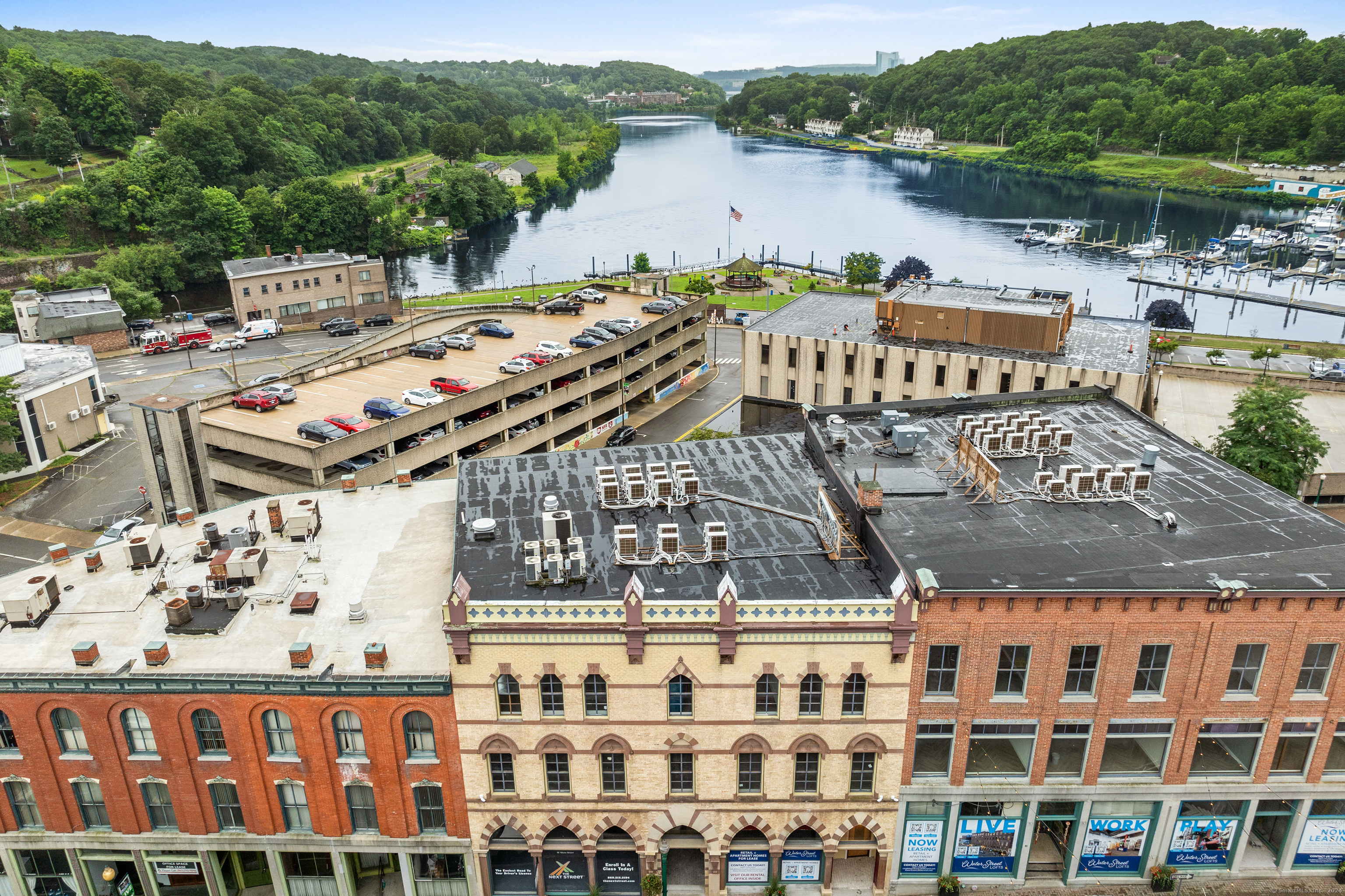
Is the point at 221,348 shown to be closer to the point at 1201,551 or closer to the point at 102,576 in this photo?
the point at 102,576

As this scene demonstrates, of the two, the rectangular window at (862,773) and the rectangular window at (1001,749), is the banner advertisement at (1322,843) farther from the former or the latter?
the rectangular window at (862,773)

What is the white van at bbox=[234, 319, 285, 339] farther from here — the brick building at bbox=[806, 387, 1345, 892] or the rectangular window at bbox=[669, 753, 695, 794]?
the brick building at bbox=[806, 387, 1345, 892]

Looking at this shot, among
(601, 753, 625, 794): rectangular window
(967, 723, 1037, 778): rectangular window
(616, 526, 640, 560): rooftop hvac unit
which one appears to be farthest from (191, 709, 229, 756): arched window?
(967, 723, 1037, 778): rectangular window

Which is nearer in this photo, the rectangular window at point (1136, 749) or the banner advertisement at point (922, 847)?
the rectangular window at point (1136, 749)

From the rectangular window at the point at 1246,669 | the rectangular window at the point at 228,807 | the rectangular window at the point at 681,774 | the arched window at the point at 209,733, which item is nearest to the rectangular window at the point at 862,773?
the rectangular window at the point at 681,774

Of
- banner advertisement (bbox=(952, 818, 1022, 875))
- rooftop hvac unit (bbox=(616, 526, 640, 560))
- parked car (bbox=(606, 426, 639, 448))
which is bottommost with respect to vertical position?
parked car (bbox=(606, 426, 639, 448))

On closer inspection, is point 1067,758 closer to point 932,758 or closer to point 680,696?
point 932,758

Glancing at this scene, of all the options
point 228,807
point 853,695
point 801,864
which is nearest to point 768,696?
point 853,695

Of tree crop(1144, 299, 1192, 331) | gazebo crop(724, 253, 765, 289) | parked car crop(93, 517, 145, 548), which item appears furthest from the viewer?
gazebo crop(724, 253, 765, 289)
